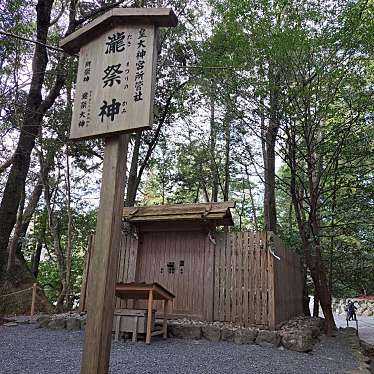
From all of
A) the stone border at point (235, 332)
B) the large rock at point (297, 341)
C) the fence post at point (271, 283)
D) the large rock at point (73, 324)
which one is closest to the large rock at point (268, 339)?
the stone border at point (235, 332)

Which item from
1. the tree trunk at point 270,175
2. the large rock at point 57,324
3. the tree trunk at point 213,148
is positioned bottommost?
the large rock at point 57,324

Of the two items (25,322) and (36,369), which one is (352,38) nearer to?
(36,369)

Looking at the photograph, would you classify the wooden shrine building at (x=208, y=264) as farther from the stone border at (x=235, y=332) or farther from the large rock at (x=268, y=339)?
the large rock at (x=268, y=339)

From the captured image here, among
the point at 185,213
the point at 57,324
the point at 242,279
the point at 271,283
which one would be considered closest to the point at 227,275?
the point at 242,279

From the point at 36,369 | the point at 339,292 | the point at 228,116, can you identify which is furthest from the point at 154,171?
the point at 36,369

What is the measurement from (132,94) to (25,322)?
6792mm

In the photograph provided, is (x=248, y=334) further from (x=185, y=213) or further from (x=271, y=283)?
(x=185, y=213)

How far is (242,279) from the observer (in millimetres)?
7328

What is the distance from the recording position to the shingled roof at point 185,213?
7.70 m

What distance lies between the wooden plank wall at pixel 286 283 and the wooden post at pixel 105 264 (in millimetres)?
5174

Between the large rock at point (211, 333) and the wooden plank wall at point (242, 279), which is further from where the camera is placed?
the wooden plank wall at point (242, 279)

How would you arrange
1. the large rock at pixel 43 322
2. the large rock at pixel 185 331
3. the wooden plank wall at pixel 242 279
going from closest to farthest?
the large rock at pixel 185 331
the wooden plank wall at pixel 242 279
the large rock at pixel 43 322

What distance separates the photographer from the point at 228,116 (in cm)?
1028

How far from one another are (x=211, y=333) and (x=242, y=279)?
4.57 feet
